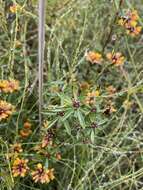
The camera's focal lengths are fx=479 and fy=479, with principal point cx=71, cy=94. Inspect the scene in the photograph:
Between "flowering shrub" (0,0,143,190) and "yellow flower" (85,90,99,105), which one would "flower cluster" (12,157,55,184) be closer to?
"flowering shrub" (0,0,143,190)

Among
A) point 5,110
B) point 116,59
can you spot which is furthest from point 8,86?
point 116,59

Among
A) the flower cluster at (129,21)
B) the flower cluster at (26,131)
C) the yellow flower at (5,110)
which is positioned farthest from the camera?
the flower cluster at (129,21)

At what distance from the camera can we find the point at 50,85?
4.74 feet

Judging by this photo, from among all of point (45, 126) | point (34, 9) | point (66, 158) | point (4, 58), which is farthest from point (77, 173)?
point (34, 9)

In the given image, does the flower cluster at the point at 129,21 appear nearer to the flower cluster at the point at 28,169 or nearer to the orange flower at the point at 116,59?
the orange flower at the point at 116,59

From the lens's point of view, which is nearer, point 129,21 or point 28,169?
point 28,169

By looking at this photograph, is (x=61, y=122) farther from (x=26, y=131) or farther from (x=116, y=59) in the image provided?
(x=116, y=59)

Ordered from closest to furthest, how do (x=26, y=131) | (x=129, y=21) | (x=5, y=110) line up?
(x=5, y=110) → (x=26, y=131) → (x=129, y=21)

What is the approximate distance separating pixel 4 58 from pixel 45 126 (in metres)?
0.31

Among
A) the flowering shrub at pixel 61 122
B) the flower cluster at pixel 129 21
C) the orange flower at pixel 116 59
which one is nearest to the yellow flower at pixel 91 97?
the flowering shrub at pixel 61 122

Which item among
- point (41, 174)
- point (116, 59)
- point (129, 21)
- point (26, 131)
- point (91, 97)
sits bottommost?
point (41, 174)

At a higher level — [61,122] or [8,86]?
[8,86]

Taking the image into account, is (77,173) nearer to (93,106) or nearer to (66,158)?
(66,158)

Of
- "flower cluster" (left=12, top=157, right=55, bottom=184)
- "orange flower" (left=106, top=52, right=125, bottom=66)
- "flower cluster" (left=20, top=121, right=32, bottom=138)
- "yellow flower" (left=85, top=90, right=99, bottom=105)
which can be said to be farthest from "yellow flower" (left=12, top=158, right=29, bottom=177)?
"orange flower" (left=106, top=52, right=125, bottom=66)
